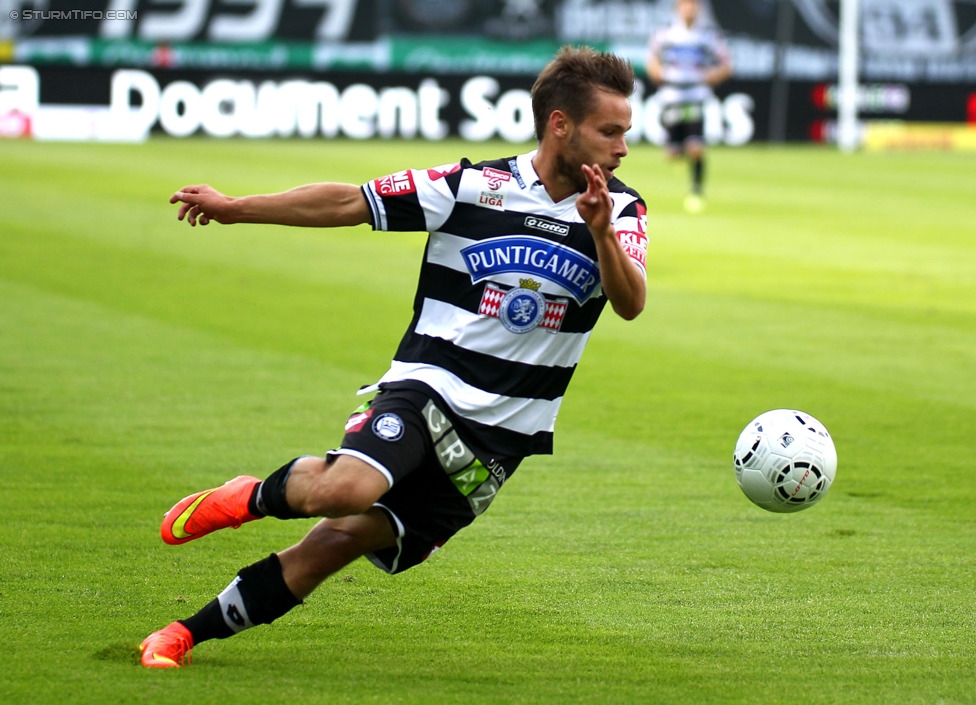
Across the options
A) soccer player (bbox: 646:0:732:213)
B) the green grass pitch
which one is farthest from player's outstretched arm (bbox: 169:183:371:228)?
soccer player (bbox: 646:0:732:213)

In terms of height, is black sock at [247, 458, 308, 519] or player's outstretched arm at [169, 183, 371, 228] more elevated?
player's outstretched arm at [169, 183, 371, 228]

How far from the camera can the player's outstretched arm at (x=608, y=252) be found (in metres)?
4.27

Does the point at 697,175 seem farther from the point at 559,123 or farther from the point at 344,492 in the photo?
the point at 344,492

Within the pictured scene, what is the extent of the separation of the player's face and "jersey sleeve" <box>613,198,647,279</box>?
0.13 m

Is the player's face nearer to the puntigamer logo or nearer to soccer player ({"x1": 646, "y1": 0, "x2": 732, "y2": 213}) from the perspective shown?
the puntigamer logo

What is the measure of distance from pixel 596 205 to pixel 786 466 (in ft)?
5.07

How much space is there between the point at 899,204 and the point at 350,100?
46.6 ft

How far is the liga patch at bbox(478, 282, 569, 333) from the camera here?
4.67 meters

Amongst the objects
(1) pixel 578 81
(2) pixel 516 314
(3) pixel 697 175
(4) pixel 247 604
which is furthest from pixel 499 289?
(3) pixel 697 175

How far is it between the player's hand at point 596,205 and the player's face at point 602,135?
306mm

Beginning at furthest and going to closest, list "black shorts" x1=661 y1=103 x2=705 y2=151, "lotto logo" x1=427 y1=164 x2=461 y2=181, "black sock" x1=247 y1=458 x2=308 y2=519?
"black shorts" x1=661 y1=103 x2=705 y2=151 → "lotto logo" x1=427 y1=164 x2=461 y2=181 → "black sock" x1=247 y1=458 x2=308 y2=519

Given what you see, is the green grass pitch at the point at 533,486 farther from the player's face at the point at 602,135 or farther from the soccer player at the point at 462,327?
the player's face at the point at 602,135

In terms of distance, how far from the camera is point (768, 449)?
17.8 feet

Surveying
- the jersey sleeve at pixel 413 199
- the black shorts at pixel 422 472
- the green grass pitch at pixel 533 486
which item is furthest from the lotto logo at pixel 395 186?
the green grass pitch at pixel 533 486
